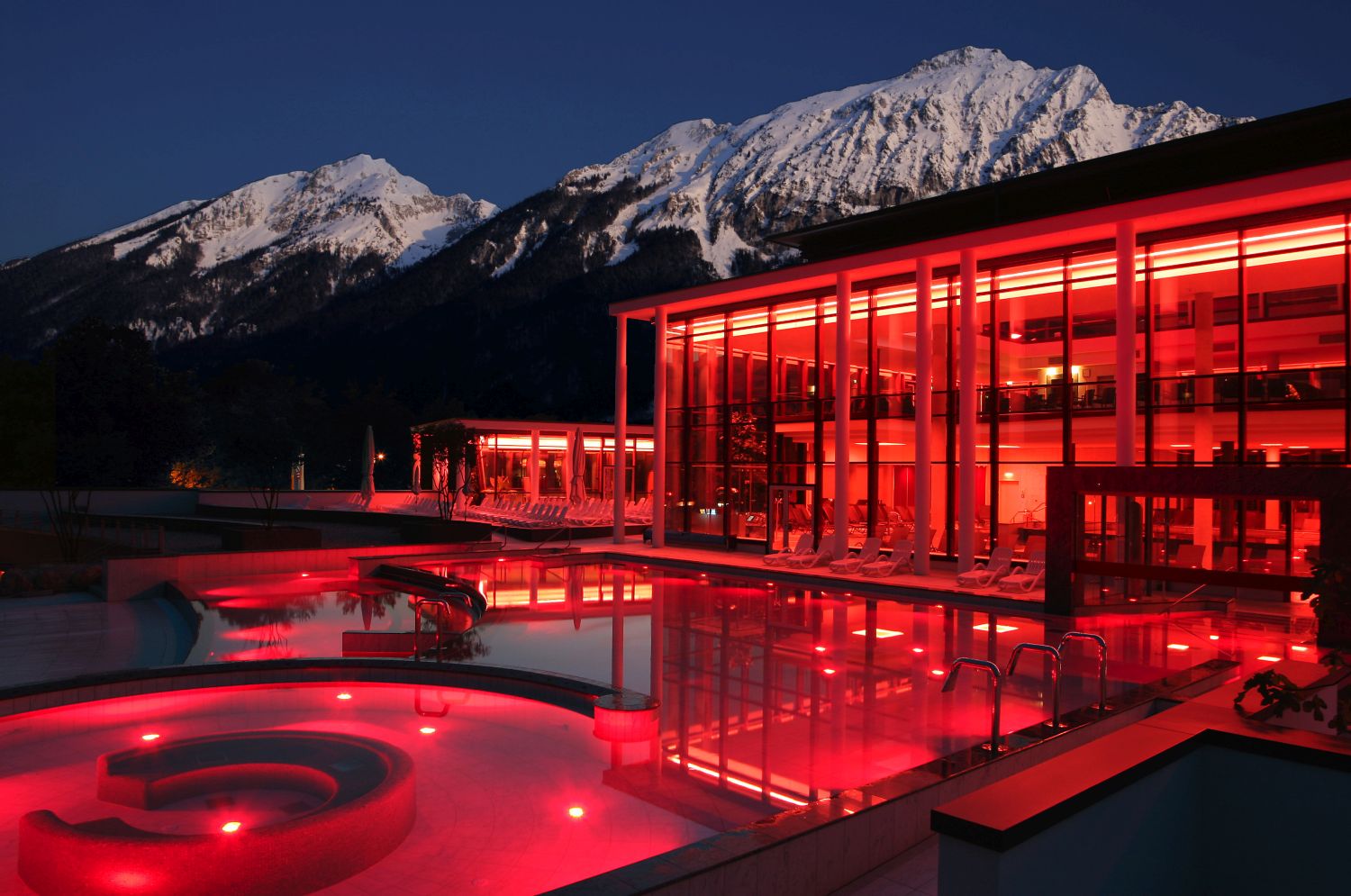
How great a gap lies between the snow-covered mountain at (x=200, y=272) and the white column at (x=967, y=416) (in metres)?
105

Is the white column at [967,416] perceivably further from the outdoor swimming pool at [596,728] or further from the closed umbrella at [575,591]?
the closed umbrella at [575,591]

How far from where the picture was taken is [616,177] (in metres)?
133

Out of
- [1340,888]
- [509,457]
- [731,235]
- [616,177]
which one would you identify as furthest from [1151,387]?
[616,177]

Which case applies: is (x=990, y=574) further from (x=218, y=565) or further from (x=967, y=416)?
(x=218, y=565)

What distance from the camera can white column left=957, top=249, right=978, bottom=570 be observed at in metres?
15.5

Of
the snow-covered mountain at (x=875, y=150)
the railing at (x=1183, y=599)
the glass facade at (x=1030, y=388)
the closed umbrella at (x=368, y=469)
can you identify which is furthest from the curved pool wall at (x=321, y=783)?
the snow-covered mountain at (x=875, y=150)

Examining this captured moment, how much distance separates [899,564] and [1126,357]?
5.17 metres

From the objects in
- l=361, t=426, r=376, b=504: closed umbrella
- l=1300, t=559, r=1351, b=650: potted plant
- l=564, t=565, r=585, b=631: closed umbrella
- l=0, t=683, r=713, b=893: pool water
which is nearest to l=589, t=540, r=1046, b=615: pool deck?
l=564, t=565, r=585, b=631: closed umbrella

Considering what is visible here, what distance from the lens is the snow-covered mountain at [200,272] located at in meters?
114

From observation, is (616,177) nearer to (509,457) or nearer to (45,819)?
(509,457)

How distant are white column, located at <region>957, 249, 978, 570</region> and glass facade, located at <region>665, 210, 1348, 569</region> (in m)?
0.90

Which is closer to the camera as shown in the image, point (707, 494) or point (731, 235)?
point (707, 494)

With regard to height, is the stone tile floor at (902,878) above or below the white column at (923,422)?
below

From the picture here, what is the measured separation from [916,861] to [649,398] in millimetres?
85778
